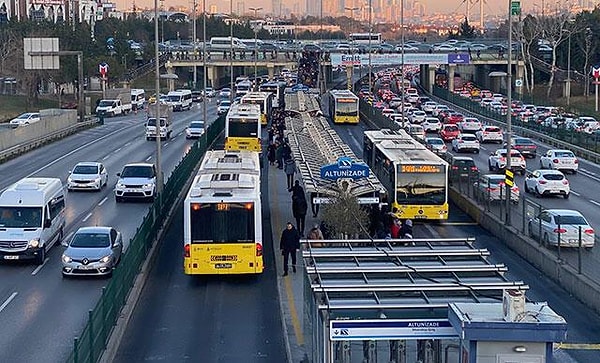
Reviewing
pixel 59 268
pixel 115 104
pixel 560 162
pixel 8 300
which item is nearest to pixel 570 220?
pixel 59 268

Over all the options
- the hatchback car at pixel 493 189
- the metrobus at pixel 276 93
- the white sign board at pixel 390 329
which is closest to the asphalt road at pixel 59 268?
the white sign board at pixel 390 329

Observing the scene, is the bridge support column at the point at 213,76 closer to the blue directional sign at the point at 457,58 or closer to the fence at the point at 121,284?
the blue directional sign at the point at 457,58

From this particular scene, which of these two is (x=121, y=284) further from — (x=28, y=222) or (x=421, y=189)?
(x=421, y=189)

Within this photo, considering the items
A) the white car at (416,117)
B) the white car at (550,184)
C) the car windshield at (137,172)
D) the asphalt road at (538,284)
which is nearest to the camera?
the asphalt road at (538,284)

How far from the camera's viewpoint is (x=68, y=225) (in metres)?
35.2

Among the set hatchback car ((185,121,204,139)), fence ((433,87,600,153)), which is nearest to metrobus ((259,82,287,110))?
hatchback car ((185,121,204,139))

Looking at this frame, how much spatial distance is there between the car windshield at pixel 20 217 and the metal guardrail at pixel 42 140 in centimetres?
2775

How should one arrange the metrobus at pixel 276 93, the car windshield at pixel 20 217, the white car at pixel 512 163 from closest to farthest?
the car windshield at pixel 20 217, the white car at pixel 512 163, the metrobus at pixel 276 93

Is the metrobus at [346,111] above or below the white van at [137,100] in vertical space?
above

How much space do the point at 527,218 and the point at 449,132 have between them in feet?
130

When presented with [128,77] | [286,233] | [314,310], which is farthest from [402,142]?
[128,77]

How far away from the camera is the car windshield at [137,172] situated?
41.2m

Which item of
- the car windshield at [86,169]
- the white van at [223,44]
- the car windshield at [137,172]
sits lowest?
the car windshield at [86,169]

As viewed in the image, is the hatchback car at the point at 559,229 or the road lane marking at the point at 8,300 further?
the hatchback car at the point at 559,229
